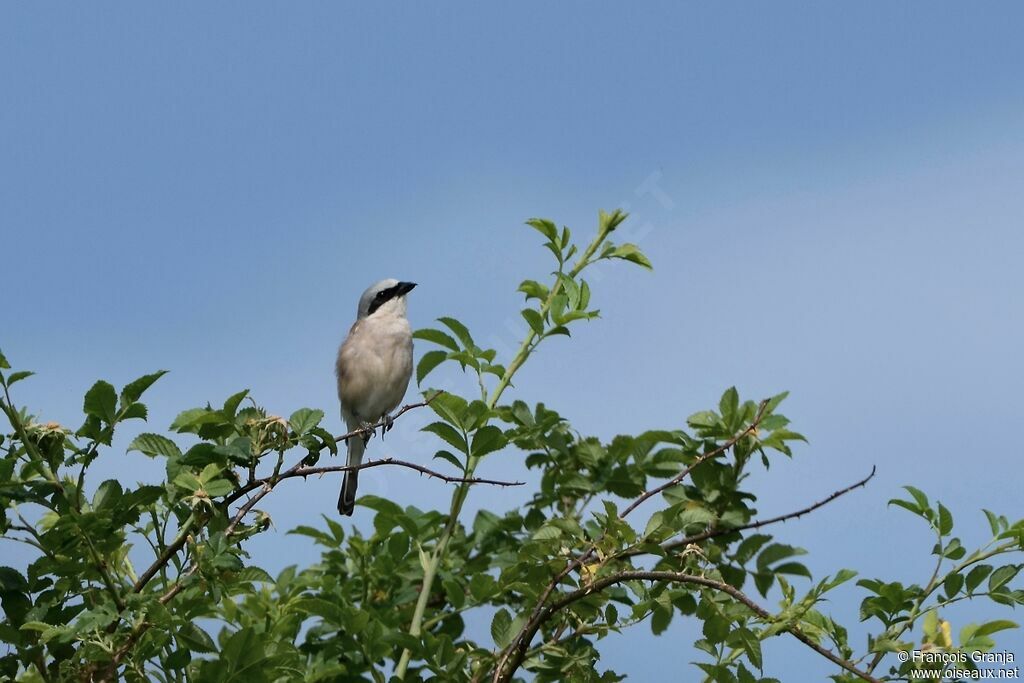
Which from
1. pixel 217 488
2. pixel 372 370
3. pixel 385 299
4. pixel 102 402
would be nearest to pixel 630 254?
pixel 217 488

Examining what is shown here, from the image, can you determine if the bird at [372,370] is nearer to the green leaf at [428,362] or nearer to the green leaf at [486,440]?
the green leaf at [428,362]

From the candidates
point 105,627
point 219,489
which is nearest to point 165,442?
point 219,489

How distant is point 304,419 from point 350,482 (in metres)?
4.71

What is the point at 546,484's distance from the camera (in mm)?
5297

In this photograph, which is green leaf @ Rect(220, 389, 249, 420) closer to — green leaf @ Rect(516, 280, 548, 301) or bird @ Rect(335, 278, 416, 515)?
green leaf @ Rect(516, 280, 548, 301)

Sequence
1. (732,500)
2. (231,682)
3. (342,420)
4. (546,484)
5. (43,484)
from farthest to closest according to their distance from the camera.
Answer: (342,420), (546,484), (732,500), (43,484), (231,682)

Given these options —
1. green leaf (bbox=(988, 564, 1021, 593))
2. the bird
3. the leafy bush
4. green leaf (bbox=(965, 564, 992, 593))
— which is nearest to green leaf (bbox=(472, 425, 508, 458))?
the leafy bush

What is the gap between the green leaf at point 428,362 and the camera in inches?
202

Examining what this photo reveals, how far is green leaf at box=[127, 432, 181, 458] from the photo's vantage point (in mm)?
4586

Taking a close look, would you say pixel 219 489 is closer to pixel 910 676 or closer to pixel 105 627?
pixel 105 627

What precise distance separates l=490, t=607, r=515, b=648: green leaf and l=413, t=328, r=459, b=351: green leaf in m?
1.15

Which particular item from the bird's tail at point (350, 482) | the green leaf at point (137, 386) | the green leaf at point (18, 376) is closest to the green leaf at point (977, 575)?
the green leaf at point (137, 386)

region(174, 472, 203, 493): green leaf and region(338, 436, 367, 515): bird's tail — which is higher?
region(338, 436, 367, 515): bird's tail

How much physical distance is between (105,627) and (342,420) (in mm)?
5496
